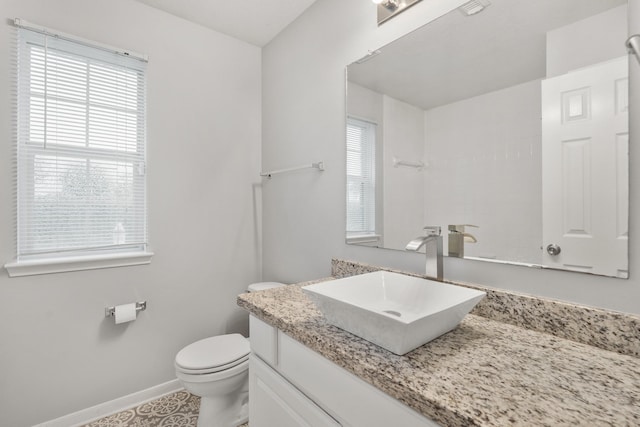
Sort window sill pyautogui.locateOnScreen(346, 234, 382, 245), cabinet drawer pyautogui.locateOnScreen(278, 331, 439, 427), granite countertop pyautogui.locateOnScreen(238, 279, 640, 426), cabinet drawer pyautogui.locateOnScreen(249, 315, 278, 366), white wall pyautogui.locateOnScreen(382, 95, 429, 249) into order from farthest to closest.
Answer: window sill pyautogui.locateOnScreen(346, 234, 382, 245)
white wall pyautogui.locateOnScreen(382, 95, 429, 249)
cabinet drawer pyautogui.locateOnScreen(249, 315, 278, 366)
cabinet drawer pyautogui.locateOnScreen(278, 331, 439, 427)
granite countertop pyautogui.locateOnScreen(238, 279, 640, 426)

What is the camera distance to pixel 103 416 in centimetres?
176

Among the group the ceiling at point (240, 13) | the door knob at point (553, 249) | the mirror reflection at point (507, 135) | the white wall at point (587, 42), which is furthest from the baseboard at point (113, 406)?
the white wall at point (587, 42)

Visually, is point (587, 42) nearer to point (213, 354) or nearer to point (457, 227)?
point (457, 227)

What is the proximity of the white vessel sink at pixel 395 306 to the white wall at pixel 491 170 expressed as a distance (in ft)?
0.81

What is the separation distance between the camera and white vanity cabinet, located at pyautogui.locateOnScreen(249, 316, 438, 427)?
2.26 feet

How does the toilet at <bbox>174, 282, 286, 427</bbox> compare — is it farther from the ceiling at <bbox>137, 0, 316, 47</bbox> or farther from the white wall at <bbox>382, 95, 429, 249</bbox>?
the ceiling at <bbox>137, 0, 316, 47</bbox>

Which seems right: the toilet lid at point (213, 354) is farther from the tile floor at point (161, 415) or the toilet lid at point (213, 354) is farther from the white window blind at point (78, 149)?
the white window blind at point (78, 149)

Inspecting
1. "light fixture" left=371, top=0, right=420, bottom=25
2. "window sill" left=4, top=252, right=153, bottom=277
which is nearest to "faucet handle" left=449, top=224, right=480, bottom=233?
"light fixture" left=371, top=0, right=420, bottom=25

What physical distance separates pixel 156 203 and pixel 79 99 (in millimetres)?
709

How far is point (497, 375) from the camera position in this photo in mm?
655

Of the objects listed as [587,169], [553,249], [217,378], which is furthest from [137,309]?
[587,169]

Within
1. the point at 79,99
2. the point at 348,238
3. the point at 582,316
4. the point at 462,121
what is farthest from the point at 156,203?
the point at 582,316

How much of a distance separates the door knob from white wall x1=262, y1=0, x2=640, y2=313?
2.4 inches

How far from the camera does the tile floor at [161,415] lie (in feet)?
5.61
